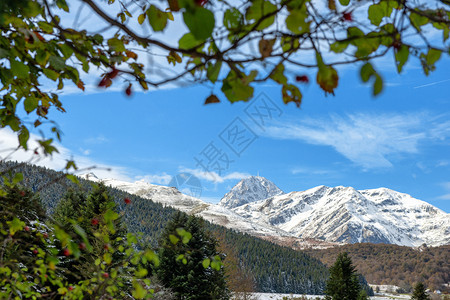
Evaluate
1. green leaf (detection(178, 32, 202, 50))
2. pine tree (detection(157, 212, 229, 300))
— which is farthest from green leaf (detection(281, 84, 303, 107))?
pine tree (detection(157, 212, 229, 300))

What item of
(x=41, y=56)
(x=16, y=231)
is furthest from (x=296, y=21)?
(x=16, y=231)

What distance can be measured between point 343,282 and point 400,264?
15429 centimetres

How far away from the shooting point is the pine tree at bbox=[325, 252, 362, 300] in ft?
Result: 57.2

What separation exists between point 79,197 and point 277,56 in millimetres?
24033

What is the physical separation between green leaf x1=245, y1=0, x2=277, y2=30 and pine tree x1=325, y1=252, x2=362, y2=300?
61.6 feet

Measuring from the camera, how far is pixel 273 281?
82812mm

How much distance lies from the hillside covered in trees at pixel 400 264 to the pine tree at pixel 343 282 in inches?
4520

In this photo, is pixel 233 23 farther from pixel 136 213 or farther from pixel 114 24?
pixel 136 213

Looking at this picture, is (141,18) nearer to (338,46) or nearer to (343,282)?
(338,46)

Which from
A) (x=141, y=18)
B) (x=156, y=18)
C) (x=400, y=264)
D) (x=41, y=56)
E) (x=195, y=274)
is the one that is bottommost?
(x=195, y=274)

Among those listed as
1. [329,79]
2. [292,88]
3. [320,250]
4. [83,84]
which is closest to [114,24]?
[292,88]

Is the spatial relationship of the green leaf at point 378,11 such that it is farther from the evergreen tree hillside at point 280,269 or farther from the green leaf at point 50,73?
the evergreen tree hillside at point 280,269

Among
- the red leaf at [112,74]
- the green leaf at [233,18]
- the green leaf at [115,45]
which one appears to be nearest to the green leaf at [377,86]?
the green leaf at [233,18]

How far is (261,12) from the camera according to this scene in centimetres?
103
